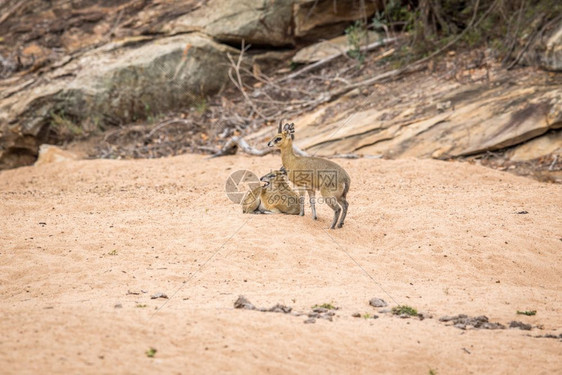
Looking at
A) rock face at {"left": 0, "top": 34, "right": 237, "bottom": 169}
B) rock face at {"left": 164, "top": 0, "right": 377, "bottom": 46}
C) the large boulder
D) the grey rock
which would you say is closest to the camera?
the grey rock

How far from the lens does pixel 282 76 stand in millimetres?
17359

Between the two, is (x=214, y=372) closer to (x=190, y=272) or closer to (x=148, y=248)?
(x=190, y=272)

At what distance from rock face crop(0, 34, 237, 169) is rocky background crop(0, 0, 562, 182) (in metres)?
0.04

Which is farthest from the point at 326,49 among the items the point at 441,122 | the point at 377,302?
the point at 377,302

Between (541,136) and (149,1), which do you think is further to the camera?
(149,1)

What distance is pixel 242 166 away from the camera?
1262cm

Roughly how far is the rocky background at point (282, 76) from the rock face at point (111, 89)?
4cm

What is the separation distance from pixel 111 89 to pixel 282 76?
506 cm

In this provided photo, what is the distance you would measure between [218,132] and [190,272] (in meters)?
9.53

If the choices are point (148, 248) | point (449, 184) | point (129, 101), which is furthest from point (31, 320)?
point (129, 101)

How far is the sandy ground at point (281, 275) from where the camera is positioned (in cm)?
438

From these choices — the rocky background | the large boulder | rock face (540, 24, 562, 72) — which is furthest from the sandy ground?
rock face (540, 24, 562, 72)

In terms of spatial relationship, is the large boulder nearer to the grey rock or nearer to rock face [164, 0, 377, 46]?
rock face [164, 0, 377, 46]

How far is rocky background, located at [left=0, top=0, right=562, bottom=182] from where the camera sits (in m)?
12.9
